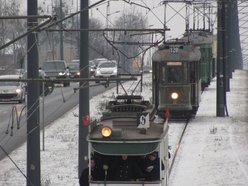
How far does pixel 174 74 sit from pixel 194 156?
10317 millimetres

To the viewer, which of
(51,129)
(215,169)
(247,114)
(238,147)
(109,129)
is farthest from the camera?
(247,114)

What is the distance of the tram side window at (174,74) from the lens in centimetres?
3491

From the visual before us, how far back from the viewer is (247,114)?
40.0 m

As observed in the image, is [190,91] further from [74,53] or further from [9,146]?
[74,53]

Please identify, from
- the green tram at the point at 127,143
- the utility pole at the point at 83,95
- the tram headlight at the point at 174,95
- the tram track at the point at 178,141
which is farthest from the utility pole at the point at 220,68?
the green tram at the point at 127,143

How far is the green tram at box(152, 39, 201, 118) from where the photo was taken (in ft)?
114

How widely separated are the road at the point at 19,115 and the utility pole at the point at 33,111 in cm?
557

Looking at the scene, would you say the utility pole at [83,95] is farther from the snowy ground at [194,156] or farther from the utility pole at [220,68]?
the utility pole at [220,68]

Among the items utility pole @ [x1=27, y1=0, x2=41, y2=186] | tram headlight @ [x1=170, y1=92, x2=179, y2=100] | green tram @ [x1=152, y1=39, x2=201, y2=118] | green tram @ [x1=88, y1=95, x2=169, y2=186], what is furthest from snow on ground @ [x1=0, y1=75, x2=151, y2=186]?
green tram @ [x1=88, y1=95, x2=169, y2=186]

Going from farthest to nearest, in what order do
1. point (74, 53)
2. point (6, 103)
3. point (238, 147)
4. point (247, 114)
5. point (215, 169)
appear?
point (74, 53), point (6, 103), point (247, 114), point (238, 147), point (215, 169)

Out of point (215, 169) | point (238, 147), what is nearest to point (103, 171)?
point (215, 169)

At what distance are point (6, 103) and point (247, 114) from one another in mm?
14715

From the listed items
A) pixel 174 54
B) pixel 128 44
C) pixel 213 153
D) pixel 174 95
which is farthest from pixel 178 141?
pixel 174 54

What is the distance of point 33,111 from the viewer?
637 inches
